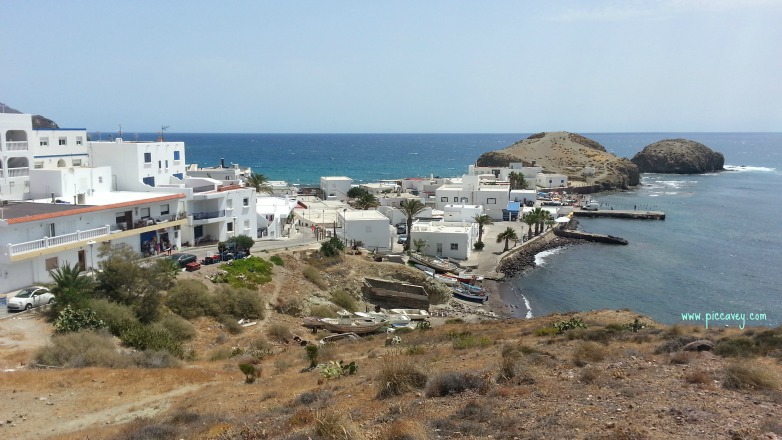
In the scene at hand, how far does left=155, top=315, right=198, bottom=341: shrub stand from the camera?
25438mm

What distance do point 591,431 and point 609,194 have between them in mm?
109323

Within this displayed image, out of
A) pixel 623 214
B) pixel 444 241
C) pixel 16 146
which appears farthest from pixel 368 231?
pixel 623 214

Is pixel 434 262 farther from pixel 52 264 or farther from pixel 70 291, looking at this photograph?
pixel 70 291

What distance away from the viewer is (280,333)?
27.9 meters

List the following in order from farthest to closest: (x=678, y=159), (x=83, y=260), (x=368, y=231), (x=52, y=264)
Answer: (x=678, y=159)
(x=368, y=231)
(x=83, y=260)
(x=52, y=264)

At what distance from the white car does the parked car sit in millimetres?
7581

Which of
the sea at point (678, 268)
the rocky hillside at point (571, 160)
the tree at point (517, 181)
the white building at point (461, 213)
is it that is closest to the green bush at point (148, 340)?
the sea at point (678, 268)

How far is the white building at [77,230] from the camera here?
2709 centimetres

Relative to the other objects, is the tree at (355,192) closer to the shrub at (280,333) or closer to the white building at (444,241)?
the white building at (444,241)

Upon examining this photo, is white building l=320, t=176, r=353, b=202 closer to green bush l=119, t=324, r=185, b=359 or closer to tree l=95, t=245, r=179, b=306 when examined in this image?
tree l=95, t=245, r=179, b=306

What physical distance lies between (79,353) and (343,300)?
17651mm

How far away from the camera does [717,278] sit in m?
49.2

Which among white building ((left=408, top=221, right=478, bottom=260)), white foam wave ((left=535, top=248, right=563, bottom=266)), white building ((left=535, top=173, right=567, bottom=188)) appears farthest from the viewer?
white building ((left=535, top=173, right=567, bottom=188))

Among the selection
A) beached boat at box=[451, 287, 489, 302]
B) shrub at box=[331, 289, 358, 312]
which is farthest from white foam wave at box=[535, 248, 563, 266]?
shrub at box=[331, 289, 358, 312]
